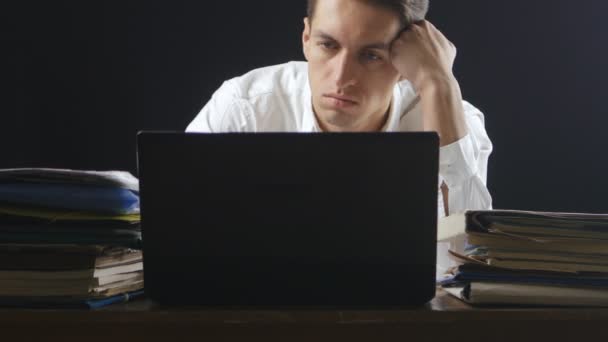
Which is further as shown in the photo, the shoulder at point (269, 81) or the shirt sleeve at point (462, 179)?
the shoulder at point (269, 81)

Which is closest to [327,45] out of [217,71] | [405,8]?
[405,8]

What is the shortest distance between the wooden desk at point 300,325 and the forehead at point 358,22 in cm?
103

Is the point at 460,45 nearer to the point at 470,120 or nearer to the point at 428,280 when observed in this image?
the point at 470,120

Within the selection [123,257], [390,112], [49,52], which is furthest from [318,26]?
[49,52]

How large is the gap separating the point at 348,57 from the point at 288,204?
99 centimetres

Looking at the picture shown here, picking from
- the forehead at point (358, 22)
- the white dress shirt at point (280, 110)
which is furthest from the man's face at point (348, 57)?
the white dress shirt at point (280, 110)

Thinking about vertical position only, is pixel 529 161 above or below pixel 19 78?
below

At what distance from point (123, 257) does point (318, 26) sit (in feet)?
3.41

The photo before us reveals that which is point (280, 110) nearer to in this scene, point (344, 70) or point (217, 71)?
point (344, 70)

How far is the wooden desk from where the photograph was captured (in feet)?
1.98

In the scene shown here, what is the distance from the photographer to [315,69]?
158 centimetres

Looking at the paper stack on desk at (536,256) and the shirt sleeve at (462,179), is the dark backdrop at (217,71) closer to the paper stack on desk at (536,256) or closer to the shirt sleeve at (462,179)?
the shirt sleeve at (462,179)

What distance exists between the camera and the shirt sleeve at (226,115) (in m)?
1.84

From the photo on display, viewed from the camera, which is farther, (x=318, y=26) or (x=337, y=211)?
(x=318, y=26)
